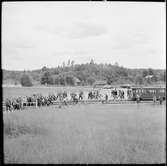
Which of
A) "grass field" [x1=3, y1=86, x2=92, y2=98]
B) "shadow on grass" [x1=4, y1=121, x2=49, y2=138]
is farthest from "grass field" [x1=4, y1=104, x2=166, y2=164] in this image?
"grass field" [x1=3, y1=86, x2=92, y2=98]

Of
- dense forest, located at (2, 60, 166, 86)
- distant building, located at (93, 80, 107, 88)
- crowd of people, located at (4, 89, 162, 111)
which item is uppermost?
dense forest, located at (2, 60, 166, 86)

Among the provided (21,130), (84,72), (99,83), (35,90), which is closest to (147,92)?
(99,83)

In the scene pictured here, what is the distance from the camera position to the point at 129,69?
165cm

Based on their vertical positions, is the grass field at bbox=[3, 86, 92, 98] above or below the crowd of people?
above

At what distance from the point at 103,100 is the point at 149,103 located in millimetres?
283

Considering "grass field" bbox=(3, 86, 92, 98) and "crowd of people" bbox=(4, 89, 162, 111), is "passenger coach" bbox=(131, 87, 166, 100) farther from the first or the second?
"grass field" bbox=(3, 86, 92, 98)

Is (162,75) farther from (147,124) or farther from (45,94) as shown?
(45,94)

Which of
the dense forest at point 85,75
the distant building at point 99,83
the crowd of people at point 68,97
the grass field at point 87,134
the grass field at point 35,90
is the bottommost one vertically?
the grass field at point 87,134

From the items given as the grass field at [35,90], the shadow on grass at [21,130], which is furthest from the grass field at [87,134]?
the grass field at [35,90]

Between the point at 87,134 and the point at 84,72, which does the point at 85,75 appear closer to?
the point at 84,72

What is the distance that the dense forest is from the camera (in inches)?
64.2

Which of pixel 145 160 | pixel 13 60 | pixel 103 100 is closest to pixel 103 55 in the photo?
pixel 103 100

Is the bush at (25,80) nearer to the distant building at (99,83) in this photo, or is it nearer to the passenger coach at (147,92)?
the distant building at (99,83)

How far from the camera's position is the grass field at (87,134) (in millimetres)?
1577
